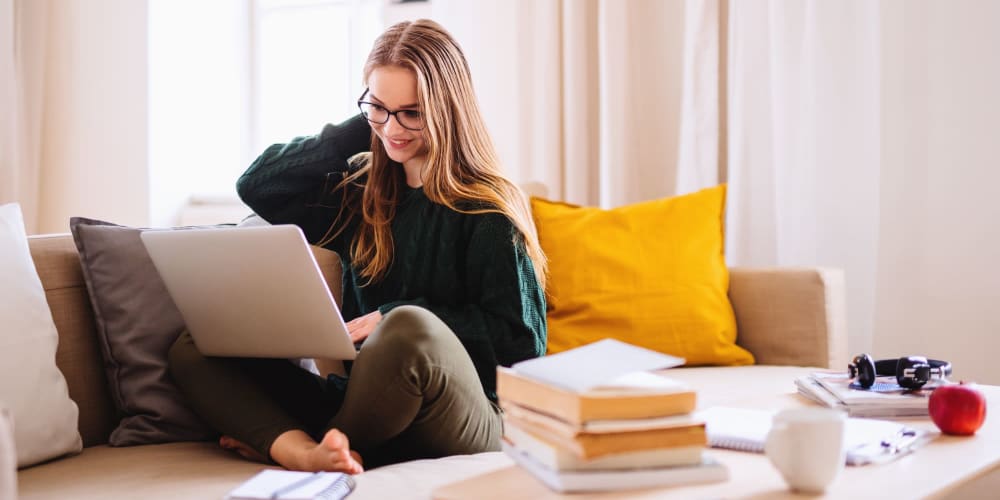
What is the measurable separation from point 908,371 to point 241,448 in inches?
38.1

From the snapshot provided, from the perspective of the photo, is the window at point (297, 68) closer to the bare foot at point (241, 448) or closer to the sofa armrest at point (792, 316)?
the sofa armrest at point (792, 316)

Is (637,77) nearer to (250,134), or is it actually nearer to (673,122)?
(673,122)

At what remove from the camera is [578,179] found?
287 cm

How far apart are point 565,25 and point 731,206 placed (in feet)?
2.37

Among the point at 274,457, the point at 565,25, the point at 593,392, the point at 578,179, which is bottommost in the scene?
the point at 274,457

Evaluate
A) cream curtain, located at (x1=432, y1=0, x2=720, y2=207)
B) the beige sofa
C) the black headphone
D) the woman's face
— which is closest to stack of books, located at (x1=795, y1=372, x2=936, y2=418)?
the black headphone

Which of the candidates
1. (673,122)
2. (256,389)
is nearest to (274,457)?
Result: (256,389)

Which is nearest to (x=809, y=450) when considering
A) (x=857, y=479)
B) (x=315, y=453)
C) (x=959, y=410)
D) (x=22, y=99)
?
(x=857, y=479)

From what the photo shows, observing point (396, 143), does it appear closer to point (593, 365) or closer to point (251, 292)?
point (251, 292)

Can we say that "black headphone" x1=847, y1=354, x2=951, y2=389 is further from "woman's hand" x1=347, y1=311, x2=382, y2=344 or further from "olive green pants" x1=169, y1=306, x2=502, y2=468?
"woman's hand" x1=347, y1=311, x2=382, y2=344

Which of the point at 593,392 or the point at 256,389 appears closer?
the point at 593,392

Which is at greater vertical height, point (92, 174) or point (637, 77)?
point (637, 77)

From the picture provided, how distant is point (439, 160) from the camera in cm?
172

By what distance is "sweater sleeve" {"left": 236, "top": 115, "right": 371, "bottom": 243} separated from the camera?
73.8 inches
